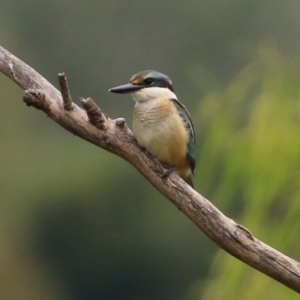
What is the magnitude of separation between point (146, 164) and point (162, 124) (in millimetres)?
199

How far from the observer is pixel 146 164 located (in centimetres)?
335

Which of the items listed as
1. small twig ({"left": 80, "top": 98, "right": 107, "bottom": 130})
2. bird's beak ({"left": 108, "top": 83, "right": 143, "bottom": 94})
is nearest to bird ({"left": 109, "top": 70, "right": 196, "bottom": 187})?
bird's beak ({"left": 108, "top": 83, "right": 143, "bottom": 94})

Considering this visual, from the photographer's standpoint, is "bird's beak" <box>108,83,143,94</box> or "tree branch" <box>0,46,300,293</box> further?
"bird's beak" <box>108,83,143,94</box>

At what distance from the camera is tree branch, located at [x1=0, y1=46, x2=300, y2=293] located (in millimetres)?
3131

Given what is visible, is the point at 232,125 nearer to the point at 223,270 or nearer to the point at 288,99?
the point at 288,99

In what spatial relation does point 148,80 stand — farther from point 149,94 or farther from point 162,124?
point 162,124

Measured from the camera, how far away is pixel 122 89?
137 inches

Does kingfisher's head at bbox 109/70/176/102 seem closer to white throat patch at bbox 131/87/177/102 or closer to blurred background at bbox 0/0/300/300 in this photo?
white throat patch at bbox 131/87/177/102

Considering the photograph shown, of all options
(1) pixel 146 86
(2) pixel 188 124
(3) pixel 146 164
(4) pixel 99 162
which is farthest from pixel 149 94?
(4) pixel 99 162

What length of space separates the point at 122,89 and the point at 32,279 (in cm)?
920

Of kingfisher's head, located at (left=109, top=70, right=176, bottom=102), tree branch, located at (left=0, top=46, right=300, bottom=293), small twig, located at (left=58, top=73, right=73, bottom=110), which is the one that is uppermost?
kingfisher's head, located at (left=109, top=70, right=176, bottom=102)

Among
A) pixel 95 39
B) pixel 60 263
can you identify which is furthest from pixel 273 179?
pixel 95 39

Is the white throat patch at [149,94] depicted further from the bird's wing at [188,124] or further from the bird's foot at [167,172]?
the bird's foot at [167,172]

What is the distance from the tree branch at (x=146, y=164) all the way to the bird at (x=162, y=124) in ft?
0.25
